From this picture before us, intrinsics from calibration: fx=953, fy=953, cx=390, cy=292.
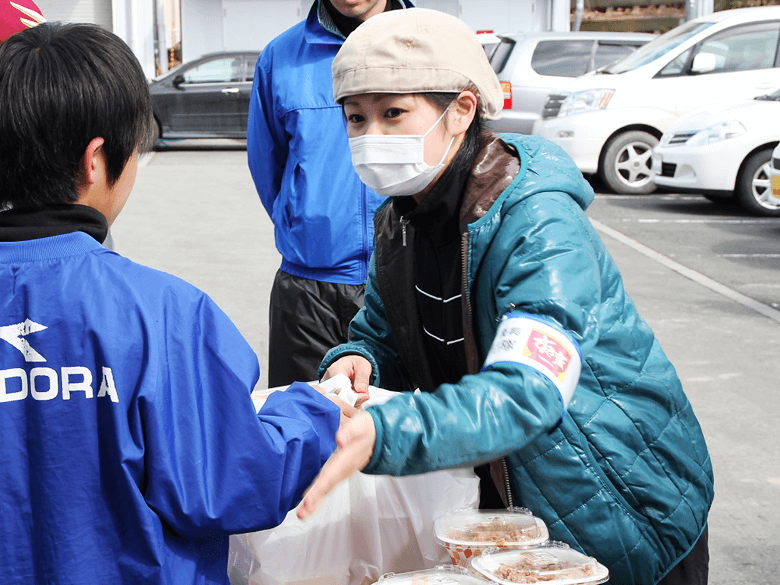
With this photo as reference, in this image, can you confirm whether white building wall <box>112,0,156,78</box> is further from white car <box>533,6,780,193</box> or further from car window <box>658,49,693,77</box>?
car window <box>658,49,693,77</box>

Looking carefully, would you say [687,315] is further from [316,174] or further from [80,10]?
[80,10]

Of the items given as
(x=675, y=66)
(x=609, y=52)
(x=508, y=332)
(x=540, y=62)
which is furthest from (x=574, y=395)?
(x=609, y=52)

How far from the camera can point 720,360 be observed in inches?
223

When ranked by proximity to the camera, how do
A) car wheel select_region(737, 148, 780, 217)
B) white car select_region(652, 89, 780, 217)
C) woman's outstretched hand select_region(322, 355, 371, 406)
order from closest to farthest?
woman's outstretched hand select_region(322, 355, 371, 406) → white car select_region(652, 89, 780, 217) → car wheel select_region(737, 148, 780, 217)

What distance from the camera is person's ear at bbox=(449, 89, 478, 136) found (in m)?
1.97

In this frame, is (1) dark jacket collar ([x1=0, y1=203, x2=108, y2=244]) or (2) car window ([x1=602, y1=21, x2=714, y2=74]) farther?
(2) car window ([x1=602, y1=21, x2=714, y2=74])

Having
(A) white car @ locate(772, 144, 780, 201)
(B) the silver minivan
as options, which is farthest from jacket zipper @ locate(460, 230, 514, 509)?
(B) the silver minivan

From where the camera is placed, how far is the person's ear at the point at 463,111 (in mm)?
1973

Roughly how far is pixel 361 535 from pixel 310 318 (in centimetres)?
145

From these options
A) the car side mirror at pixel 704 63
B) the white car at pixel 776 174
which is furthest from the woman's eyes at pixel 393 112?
the car side mirror at pixel 704 63

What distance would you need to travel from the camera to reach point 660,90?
1191 cm

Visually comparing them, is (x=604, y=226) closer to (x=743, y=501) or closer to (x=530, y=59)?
(x=530, y=59)

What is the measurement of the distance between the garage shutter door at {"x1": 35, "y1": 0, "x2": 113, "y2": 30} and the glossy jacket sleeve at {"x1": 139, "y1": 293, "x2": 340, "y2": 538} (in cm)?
2375

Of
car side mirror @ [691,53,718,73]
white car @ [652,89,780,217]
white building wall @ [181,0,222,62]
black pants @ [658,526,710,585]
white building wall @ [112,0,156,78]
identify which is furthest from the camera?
white building wall @ [181,0,222,62]
